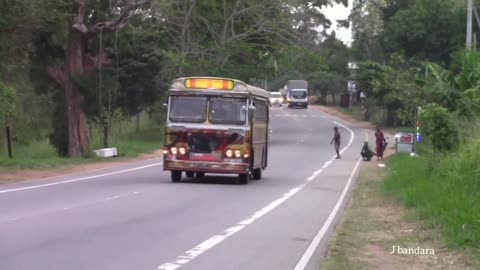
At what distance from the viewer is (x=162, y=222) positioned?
1552 centimetres

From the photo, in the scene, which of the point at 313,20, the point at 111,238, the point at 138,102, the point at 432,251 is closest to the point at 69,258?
the point at 111,238

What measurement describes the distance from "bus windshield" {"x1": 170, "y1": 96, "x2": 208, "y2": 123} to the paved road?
75.1 inches

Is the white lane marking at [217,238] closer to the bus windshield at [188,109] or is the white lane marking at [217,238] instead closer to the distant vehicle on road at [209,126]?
the distant vehicle on road at [209,126]

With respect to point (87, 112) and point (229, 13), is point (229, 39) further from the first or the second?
point (87, 112)

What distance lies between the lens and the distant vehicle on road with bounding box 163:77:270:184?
2391 centimetres

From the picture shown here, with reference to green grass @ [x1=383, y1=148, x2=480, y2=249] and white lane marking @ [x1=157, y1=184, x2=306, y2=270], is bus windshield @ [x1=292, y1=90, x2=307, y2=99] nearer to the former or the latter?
green grass @ [x1=383, y1=148, x2=480, y2=249]

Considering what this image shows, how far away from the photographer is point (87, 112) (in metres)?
41.8

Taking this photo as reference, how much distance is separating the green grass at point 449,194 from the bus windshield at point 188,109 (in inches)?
217

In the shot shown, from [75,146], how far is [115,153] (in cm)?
274

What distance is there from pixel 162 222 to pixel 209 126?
8.52 m

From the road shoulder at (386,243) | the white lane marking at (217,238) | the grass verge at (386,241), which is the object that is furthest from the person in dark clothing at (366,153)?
the road shoulder at (386,243)

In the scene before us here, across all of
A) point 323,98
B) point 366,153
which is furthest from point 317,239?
point 323,98

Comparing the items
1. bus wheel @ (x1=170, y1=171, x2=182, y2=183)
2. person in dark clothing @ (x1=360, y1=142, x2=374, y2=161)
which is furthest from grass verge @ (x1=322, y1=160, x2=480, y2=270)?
person in dark clothing @ (x1=360, y1=142, x2=374, y2=161)

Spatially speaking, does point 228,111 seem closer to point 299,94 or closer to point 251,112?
point 251,112
